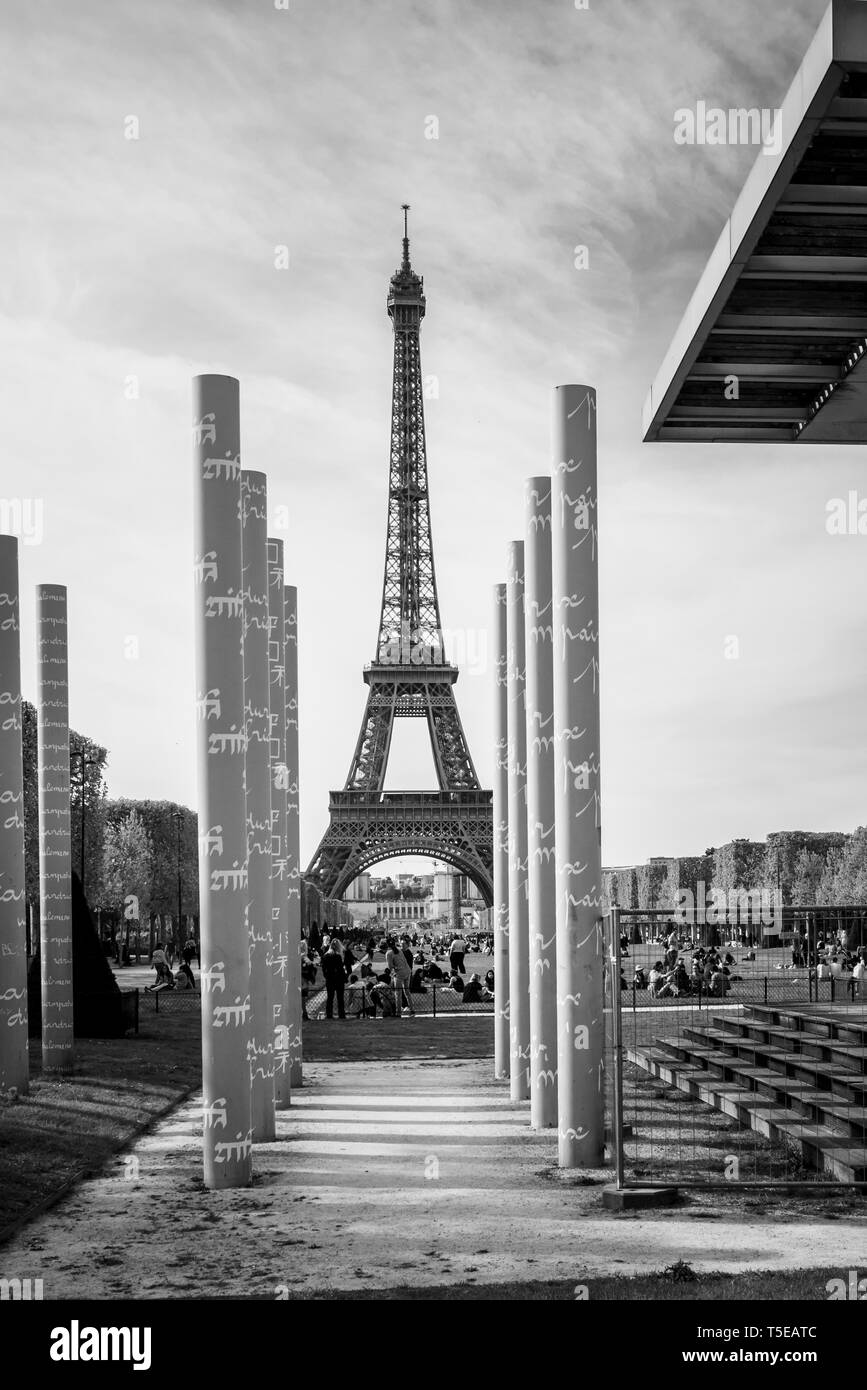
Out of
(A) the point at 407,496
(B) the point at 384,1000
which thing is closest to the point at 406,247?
(A) the point at 407,496

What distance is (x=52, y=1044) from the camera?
61.7ft

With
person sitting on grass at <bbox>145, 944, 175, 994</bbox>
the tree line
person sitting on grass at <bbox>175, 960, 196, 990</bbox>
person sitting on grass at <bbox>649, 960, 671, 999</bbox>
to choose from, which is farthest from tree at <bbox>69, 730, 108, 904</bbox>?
person sitting on grass at <bbox>649, 960, 671, 999</bbox>

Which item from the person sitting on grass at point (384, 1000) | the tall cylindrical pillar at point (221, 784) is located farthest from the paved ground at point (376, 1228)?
the person sitting on grass at point (384, 1000)

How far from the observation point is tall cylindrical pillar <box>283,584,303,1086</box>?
720 inches

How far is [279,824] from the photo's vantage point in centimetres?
1736

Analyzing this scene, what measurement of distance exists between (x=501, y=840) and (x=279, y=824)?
407 cm

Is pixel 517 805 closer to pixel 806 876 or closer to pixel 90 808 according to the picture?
pixel 90 808

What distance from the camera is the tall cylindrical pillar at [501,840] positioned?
1950cm

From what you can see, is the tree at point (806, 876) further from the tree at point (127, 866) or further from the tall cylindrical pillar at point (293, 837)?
the tall cylindrical pillar at point (293, 837)

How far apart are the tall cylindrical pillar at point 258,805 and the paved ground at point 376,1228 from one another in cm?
66

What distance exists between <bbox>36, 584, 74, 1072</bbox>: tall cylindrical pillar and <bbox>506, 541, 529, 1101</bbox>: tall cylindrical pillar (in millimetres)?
5630

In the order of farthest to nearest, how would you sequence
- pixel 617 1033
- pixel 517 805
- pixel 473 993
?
pixel 473 993, pixel 517 805, pixel 617 1033
